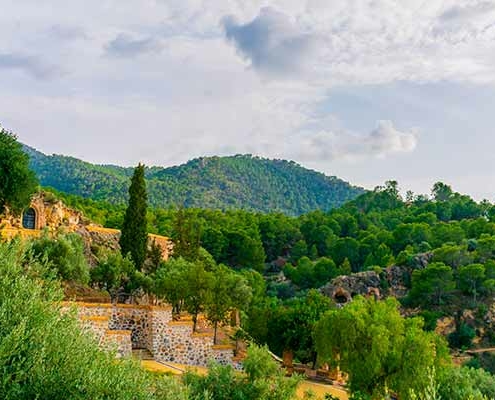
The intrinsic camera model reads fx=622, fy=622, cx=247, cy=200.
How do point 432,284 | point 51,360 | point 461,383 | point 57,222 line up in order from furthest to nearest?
point 432,284, point 57,222, point 461,383, point 51,360

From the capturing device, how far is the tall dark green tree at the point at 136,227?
110 feet

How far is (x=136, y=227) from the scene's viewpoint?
33844 mm

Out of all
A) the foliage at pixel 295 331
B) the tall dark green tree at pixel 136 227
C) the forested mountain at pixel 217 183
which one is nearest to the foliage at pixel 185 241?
the tall dark green tree at pixel 136 227

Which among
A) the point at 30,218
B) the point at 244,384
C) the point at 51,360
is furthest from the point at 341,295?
the point at 51,360

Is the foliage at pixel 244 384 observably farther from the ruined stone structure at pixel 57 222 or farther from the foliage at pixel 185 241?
the ruined stone structure at pixel 57 222

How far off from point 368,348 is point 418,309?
35.7 m

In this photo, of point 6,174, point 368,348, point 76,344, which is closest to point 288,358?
point 368,348

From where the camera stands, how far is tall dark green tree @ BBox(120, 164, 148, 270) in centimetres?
3353

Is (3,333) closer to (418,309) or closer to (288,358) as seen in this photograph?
(288,358)

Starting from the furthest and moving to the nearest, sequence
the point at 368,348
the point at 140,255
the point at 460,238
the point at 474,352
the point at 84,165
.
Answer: the point at 84,165 → the point at 460,238 → the point at 474,352 → the point at 140,255 → the point at 368,348

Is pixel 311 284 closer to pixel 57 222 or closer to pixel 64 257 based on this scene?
pixel 57 222

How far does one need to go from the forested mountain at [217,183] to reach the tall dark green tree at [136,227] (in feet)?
244

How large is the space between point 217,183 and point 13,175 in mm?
130778

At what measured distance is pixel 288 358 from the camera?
29.4 metres
